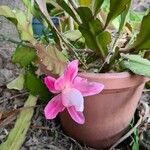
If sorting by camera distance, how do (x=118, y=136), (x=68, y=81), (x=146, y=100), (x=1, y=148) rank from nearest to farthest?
1. (x=68, y=81)
2. (x=1, y=148)
3. (x=118, y=136)
4. (x=146, y=100)

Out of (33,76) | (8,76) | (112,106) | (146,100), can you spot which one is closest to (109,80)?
(112,106)

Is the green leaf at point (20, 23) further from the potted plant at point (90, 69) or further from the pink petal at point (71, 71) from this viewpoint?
the pink petal at point (71, 71)

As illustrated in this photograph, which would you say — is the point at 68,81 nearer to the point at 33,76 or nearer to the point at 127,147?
the point at 33,76

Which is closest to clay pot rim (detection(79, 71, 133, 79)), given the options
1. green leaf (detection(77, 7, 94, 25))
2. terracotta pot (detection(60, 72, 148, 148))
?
terracotta pot (detection(60, 72, 148, 148))

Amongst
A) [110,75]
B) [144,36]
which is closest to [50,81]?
[110,75]

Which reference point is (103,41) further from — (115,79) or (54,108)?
(54,108)

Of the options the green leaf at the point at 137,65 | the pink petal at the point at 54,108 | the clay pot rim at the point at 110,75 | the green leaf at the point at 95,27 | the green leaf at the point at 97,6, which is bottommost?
the pink petal at the point at 54,108

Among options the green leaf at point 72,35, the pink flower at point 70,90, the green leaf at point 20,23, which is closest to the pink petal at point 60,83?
the pink flower at point 70,90
